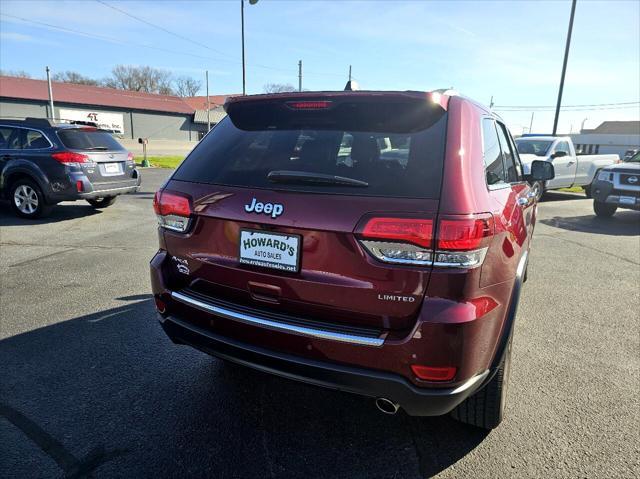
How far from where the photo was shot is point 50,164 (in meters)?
7.78

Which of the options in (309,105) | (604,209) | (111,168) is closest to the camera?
(309,105)

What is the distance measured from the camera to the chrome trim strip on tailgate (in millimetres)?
1956

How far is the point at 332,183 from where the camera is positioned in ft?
6.75

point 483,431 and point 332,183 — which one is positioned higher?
point 332,183

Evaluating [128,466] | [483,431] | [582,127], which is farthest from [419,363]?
[582,127]

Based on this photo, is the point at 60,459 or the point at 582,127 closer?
the point at 60,459

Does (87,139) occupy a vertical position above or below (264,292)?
above

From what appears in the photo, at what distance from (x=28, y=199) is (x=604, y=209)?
12250mm

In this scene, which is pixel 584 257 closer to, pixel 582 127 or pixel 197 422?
pixel 197 422

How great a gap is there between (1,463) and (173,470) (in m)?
0.86

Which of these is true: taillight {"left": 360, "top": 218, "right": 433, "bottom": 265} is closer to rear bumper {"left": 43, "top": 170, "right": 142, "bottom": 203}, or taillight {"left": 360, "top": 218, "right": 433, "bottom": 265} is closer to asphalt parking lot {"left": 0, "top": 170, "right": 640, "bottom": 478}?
asphalt parking lot {"left": 0, "top": 170, "right": 640, "bottom": 478}

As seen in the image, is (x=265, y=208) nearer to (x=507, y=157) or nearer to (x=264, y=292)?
(x=264, y=292)

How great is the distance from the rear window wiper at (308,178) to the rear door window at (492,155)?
74 cm

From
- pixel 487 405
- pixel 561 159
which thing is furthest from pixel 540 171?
pixel 561 159
